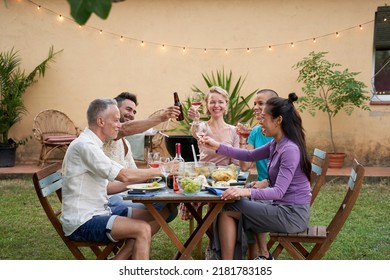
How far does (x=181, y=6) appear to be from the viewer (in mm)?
8156

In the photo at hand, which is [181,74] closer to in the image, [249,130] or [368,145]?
[368,145]

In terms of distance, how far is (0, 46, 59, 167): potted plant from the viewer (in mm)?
7988

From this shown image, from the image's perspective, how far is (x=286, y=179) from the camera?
3.17m

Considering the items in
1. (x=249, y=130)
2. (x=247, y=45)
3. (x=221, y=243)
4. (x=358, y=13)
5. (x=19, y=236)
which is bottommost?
(x=19, y=236)

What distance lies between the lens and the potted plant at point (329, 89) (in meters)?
7.45

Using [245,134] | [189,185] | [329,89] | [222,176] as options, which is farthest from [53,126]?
[189,185]

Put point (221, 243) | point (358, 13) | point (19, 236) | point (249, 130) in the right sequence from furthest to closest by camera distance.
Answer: point (358, 13), point (19, 236), point (249, 130), point (221, 243)

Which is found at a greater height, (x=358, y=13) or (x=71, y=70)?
(x=358, y=13)

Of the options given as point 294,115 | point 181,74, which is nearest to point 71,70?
point 181,74

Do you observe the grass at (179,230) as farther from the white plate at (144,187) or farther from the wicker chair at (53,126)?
the wicker chair at (53,126)

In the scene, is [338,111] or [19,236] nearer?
[19,236]

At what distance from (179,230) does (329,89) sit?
4007 mm

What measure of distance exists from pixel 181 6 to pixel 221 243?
18.6ft

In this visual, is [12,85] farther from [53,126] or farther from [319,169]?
[319,169]
